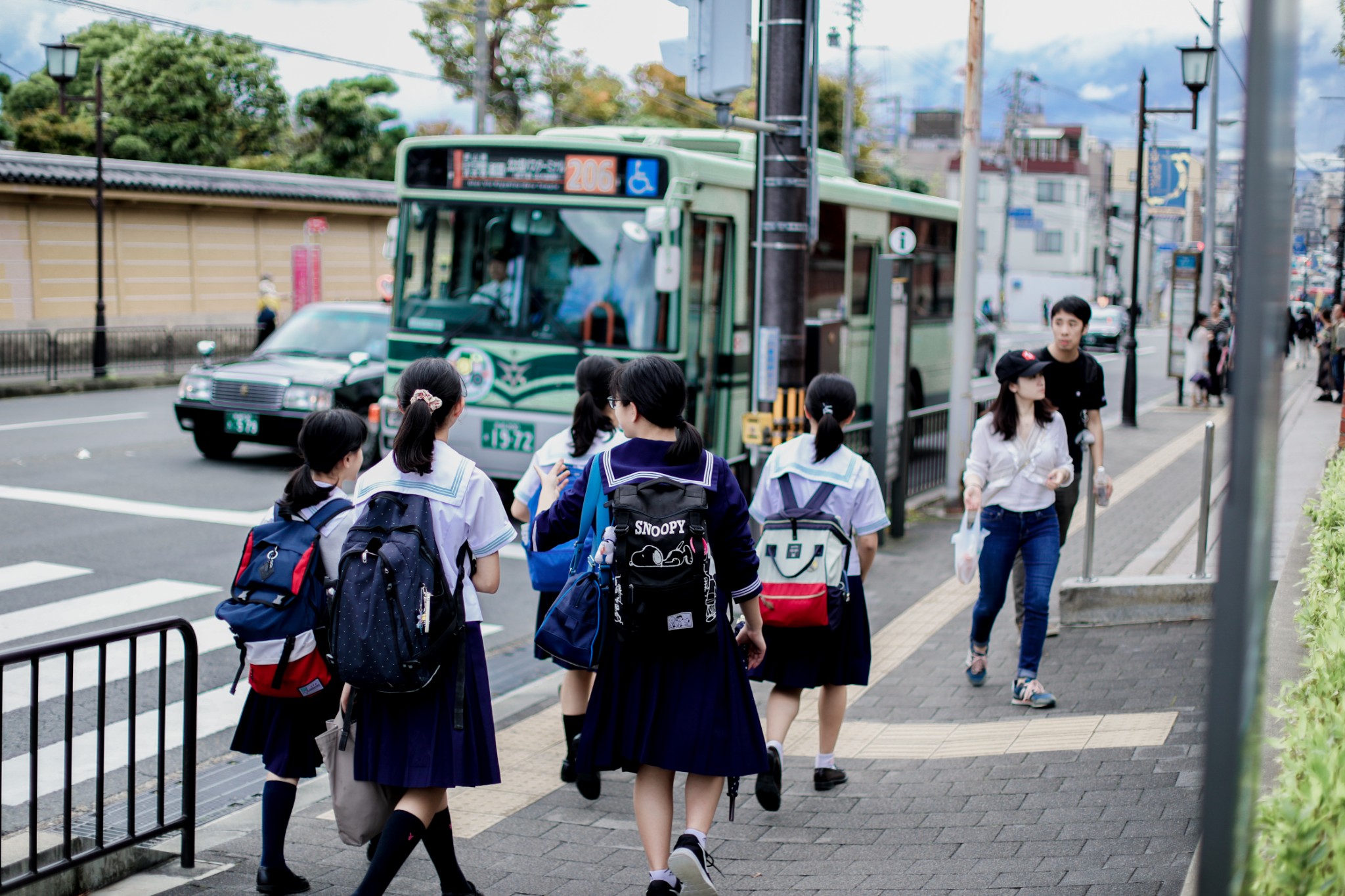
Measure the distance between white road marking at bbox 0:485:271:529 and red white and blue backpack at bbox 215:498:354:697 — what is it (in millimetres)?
7004

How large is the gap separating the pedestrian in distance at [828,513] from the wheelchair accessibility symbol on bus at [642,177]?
5477 millimetres

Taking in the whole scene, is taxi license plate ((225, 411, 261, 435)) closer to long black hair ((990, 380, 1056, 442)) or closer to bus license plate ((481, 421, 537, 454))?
bus license plate ((481, 421, 537, 454))

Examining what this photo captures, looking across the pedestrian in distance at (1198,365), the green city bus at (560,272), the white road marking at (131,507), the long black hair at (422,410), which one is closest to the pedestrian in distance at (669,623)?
the long black hair at (422,410)

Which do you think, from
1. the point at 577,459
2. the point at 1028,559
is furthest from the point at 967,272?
the point at 577,459

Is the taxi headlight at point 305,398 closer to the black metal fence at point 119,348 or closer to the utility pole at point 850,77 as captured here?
the black metal fence at point 119,348

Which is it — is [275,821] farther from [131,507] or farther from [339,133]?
[339,133]

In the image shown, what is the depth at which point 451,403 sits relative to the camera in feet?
13.5

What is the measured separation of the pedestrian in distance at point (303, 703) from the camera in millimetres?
4203

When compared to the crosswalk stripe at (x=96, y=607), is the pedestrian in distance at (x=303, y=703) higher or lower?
higher

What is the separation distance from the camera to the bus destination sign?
1041cm

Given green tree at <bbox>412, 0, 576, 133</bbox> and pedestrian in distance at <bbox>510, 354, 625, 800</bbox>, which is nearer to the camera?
pedestrian in distance at <bbox>510, 354, 625, 800</bbox>

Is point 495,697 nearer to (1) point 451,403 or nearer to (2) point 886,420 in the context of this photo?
(1) point 451,403

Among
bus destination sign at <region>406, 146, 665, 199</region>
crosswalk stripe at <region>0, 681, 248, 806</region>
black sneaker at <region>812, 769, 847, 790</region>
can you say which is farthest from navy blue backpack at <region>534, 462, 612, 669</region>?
bus destination sign at <region>406, 146, 665, 199</region>

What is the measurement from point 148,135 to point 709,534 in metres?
35.7
